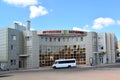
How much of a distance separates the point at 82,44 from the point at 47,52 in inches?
425

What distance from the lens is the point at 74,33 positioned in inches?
3317

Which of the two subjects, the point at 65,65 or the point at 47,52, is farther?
the point at 47,52

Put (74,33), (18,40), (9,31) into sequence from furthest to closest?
(74,33), (18,40), (9,31)

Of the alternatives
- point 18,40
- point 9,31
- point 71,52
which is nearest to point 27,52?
point 18,40

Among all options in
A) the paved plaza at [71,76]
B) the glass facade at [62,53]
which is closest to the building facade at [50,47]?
the glass facade at [62,53]

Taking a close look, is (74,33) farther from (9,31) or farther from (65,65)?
(9,31)

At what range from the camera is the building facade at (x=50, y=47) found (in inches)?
2891

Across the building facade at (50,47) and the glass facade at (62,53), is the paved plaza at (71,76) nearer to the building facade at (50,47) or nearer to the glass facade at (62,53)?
the building facade at (50,47)

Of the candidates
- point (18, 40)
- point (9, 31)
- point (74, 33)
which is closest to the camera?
point (9, 31)

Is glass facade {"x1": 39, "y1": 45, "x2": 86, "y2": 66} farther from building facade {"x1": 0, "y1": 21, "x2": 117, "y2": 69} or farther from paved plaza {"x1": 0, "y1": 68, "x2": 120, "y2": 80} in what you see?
→ paved plaza {"x1": 0, "y1": 68, "x2": 120, "y2": 80}

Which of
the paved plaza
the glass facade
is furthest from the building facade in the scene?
the paved plaza

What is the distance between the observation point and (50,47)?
85.0 m

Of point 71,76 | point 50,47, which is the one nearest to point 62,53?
point 50,47

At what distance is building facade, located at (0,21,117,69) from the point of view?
73438mm
